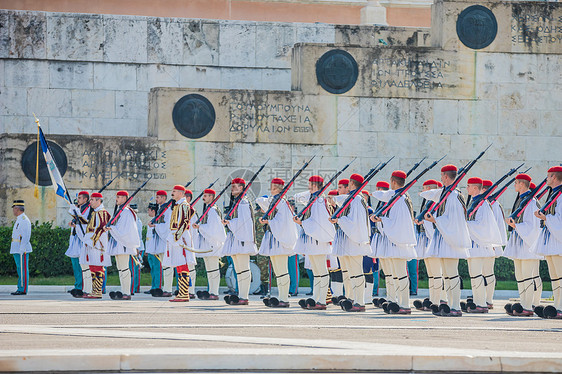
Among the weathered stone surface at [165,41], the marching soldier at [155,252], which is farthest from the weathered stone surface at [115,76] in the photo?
the marching soldier at [155,252]

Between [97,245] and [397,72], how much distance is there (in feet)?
27.7

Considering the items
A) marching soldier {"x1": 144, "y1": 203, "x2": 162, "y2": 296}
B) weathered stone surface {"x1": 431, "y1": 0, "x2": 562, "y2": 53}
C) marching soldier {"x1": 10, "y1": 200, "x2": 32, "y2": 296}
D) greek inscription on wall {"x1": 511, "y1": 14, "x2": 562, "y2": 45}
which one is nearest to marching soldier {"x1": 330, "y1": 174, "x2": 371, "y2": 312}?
marching soldier {"x1": 144, "y1": 203, "x2": 162, "y2": 296}

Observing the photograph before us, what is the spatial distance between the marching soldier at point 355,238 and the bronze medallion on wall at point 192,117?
835 cm

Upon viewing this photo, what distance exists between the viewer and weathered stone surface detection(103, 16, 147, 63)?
2502 centimetres

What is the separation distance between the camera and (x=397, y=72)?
78.0ft

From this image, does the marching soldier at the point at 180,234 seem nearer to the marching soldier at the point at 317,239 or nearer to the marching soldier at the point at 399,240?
the marching soldier at the point at 317,239

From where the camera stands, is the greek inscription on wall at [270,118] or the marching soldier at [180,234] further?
the greek inscription on wall at [270,118]

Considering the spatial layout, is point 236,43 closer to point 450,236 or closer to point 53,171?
point 53,171

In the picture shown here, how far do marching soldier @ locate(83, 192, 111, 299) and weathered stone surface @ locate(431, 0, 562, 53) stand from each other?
30.2 feet

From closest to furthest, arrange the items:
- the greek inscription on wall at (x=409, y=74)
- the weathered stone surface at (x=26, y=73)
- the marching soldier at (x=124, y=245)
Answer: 1. the marching soldier at (x=124, y=245)
2. the greek inscription on wall at (x=409, y=74)
3. the weathered stone surface at (x=26, y=73)

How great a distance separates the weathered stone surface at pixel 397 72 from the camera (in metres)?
23.6

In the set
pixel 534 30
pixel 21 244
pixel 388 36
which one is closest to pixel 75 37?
pixel 21 244

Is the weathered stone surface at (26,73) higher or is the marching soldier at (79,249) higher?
the weathered stone surface at (26,73)

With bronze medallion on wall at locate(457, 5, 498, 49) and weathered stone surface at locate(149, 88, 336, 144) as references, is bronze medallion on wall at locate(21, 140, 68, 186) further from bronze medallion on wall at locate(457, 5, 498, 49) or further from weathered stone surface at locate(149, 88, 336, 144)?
bronze medallion on wall at locate(457, 5, 498, 49)
